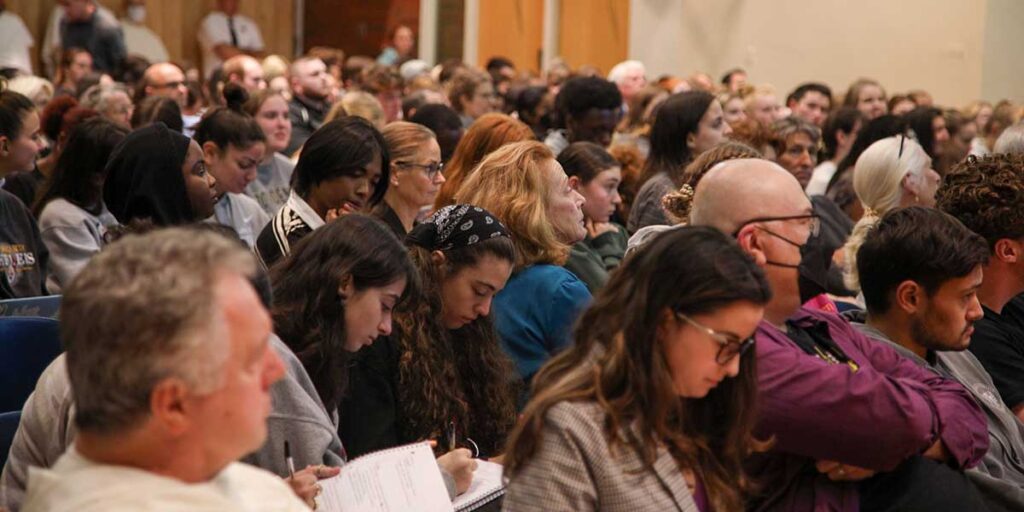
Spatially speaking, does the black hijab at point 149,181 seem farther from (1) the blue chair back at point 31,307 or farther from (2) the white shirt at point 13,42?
(2) the white shirt at point 13,42

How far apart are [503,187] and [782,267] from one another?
1.68 metres

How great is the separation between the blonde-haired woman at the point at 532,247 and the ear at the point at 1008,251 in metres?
1.22

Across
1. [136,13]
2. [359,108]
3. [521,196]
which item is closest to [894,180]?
[521,196]

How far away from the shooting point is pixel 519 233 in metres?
4.21

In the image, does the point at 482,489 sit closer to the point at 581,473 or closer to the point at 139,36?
the point at 581,473

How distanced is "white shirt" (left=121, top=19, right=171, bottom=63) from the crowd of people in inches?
376

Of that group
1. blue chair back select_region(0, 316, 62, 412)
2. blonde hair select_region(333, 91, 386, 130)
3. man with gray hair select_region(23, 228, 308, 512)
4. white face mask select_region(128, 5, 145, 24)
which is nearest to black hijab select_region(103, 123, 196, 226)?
blue chair back select_region(0, 316, 62, 412)

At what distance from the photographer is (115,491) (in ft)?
5.53

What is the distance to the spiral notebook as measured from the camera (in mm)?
3064

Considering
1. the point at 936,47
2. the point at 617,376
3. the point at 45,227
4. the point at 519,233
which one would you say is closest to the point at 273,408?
the point at 617,376

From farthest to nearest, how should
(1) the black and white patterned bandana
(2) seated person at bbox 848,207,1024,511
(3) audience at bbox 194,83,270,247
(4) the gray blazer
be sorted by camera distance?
(3) audience at bbox 194,83,270,247 < (1) the black and white patterned bandana < (2) seated person at bbox 848,207,1024,511 < (4) the gray blazer

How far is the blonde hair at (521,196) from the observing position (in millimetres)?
4203

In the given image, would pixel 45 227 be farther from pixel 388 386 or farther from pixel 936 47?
pixel 936 47

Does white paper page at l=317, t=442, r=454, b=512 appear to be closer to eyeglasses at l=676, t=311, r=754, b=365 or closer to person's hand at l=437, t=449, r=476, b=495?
person's hand at l=437, t=449, r=476, b=495
